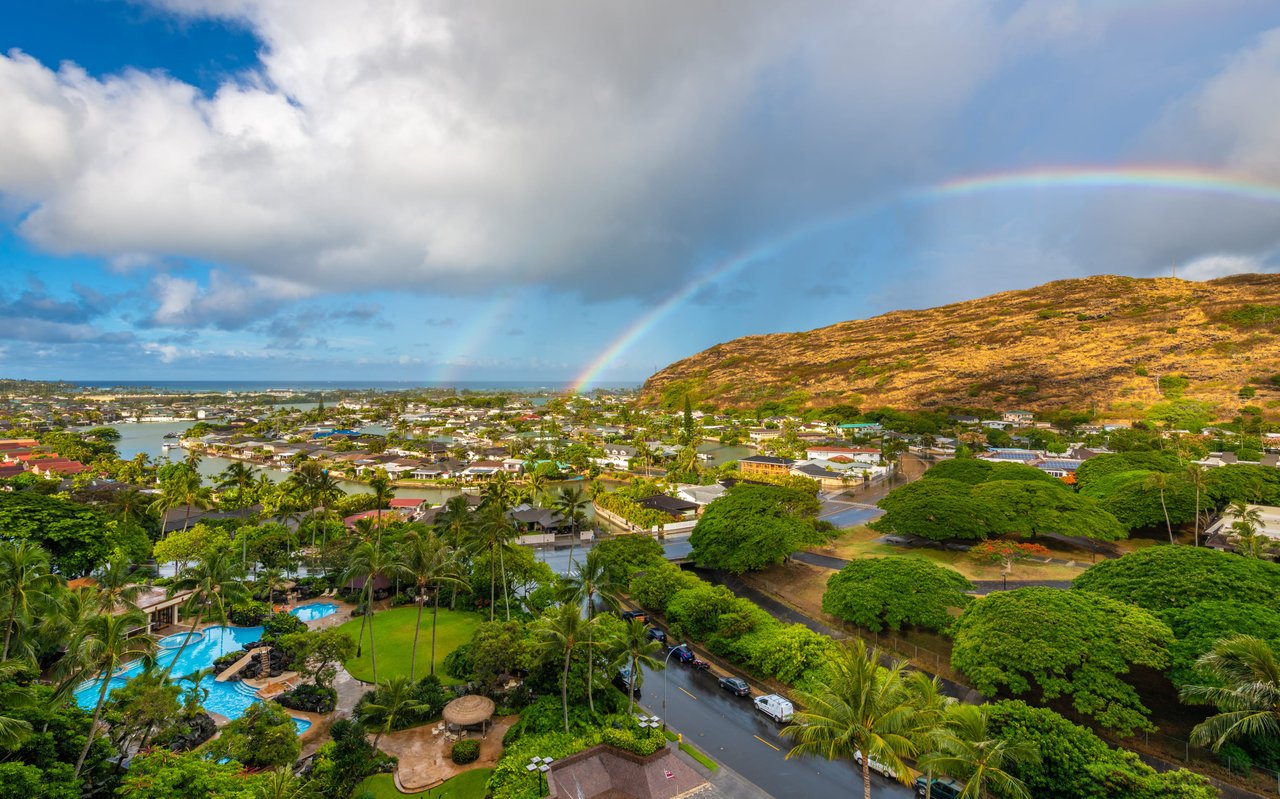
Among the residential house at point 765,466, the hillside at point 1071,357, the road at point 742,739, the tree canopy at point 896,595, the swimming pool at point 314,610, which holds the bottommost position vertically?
the swimming pool at point 314,610

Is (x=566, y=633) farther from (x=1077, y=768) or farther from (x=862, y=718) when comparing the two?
(x=1077, y=768)

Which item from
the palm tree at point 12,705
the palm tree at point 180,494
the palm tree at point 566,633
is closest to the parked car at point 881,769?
the palm tree at point 566,633

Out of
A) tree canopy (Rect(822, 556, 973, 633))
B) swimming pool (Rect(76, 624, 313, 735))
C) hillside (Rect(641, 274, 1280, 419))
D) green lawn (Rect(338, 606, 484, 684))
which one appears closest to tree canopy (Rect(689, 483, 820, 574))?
tree canopy (Rect(822, 556, 973, 633))

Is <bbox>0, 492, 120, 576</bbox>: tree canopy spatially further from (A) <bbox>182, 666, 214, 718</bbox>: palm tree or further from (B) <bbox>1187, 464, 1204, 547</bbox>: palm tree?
(B) <bbox>1187, 464, 1204, 547</bbox>: palm tree

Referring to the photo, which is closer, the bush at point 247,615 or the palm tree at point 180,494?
the bush at point 247,615

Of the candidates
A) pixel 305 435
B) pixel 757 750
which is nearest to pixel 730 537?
pixel 757 750

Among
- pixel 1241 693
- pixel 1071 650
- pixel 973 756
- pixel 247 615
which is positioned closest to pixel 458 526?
pixel 247 615

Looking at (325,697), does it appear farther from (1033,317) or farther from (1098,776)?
(1033,317)

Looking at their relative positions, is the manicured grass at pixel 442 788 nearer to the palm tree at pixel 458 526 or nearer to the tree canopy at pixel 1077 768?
the palm tree at pixel 458 526
